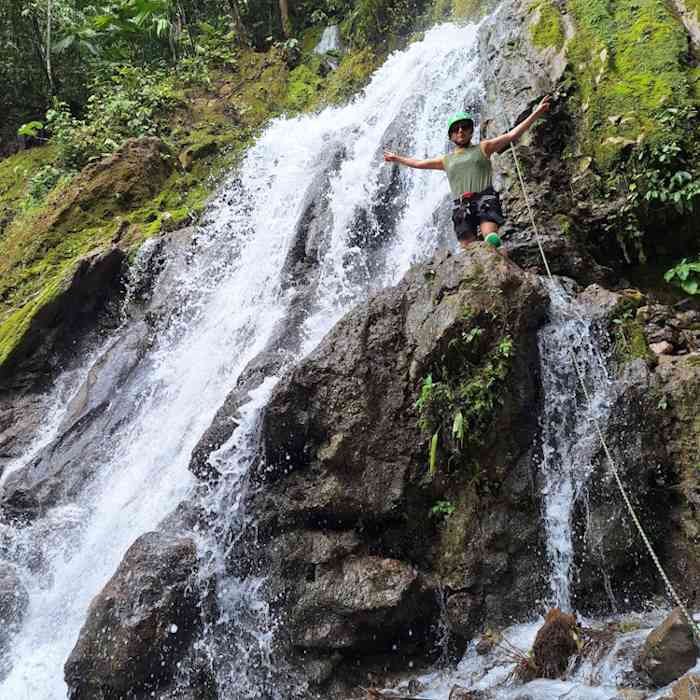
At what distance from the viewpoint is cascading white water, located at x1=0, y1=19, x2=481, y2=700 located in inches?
273

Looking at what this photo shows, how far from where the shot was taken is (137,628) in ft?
18.0

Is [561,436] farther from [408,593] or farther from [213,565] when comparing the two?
[213,565]

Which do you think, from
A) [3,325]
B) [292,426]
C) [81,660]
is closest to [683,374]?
[292,426]

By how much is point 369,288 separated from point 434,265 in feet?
9.43

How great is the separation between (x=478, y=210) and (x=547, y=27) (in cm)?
515

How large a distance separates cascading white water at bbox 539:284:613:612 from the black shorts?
1028 millimetres

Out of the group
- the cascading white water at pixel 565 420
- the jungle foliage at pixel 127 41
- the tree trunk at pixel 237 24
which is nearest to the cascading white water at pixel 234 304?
the cascading white water at pixel 565 420

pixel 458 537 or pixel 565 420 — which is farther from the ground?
pixel 565 420

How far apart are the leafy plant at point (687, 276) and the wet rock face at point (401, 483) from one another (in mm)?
2291

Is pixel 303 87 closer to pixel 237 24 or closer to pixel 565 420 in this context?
pixel 237 24

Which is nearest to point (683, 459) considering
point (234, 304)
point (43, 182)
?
point (234, 304)

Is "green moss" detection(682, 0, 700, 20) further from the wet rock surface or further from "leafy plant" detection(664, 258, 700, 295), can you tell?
the wet rock surface

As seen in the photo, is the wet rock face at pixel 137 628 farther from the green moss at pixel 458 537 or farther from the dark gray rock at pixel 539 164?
the dark gray rock at pixel 539 164

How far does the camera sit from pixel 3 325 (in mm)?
10438
